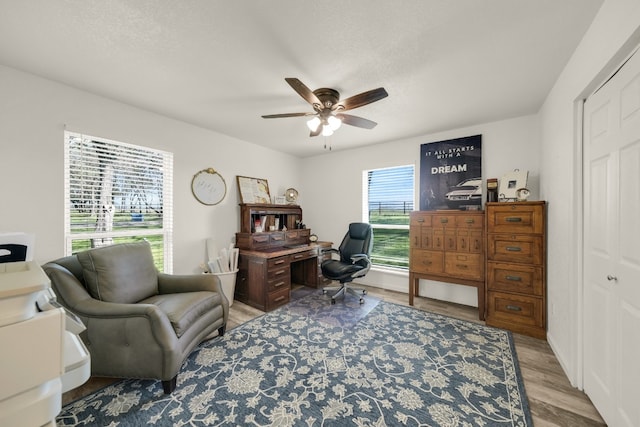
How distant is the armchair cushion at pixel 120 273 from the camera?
1.96 m

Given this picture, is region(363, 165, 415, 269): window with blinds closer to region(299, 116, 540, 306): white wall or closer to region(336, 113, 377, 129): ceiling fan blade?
region(299, 116, 540, 306): white wall

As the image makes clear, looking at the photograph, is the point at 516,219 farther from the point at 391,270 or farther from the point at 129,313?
the point at 129,313

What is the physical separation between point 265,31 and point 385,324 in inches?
117

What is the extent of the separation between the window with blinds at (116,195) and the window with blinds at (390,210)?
122 inches

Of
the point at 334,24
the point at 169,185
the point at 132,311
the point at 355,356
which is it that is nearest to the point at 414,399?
the point at 355,356

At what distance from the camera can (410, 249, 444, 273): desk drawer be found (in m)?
3.17

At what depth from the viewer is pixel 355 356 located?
7.11 feet

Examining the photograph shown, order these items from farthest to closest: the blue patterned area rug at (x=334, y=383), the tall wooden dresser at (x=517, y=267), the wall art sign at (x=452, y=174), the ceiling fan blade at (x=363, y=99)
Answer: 1. the wall art sign at (x=452, y=174)
2. the tall wooden dresser at (x=517, y=267)
3. the ceiling fan blade at (x=363, y=99)
4. the blue patterned area rug at (x=334, y=383)

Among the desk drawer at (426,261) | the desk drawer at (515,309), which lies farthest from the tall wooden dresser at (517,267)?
the desk drawer at (426,261)

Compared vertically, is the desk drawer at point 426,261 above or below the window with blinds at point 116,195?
below

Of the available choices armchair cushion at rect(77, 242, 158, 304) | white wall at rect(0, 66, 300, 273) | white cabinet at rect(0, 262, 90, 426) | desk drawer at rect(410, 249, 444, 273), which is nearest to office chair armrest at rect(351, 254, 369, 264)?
desk drawer at rect(410, 249, 444, 273)

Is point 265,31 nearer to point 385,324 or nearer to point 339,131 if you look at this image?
point 339,131

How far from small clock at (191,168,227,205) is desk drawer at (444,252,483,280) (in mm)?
3263

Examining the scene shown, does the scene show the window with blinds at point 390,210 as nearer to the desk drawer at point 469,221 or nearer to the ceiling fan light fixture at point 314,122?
the desk drawer at point 469,221
